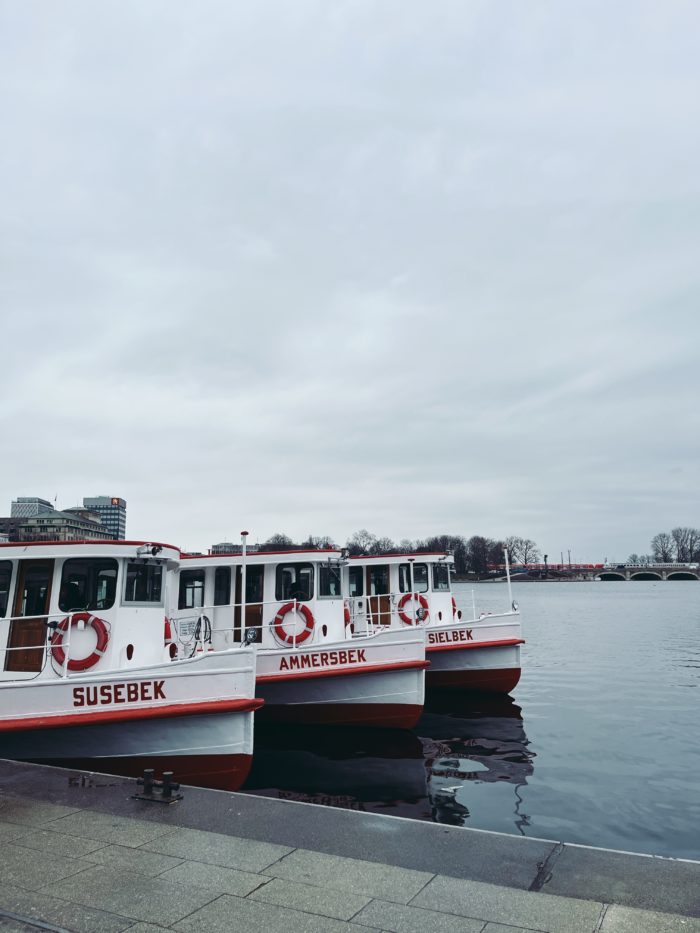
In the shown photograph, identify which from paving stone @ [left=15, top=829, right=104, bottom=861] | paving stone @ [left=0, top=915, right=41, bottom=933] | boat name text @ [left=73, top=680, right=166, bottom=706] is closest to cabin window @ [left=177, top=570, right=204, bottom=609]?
boat name text @ [left=73, top=680, right=166, bottom=706]

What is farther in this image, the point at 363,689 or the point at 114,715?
the point at 363,689

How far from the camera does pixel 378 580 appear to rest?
20.1 m

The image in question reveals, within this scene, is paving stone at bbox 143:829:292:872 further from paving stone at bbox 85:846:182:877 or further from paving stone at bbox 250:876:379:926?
paving stone at bbox 250:876:379:926

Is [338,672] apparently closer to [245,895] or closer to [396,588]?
[396,588]

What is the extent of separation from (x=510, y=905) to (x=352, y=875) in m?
1.16

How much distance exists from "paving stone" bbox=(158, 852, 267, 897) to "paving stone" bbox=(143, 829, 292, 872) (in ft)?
0.29

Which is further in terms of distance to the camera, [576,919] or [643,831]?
[643,831]

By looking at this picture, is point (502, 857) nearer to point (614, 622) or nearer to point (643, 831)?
point (643, 831)

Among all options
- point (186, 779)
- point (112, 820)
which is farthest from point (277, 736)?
point (112, 820)

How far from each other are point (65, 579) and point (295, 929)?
7.64 metres

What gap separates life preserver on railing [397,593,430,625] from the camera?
19688mm

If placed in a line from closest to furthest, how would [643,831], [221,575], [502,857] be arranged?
[502,857]
[643,831]
[221,575]

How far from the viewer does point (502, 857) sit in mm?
5488

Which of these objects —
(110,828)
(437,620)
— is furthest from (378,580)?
(110,828)
